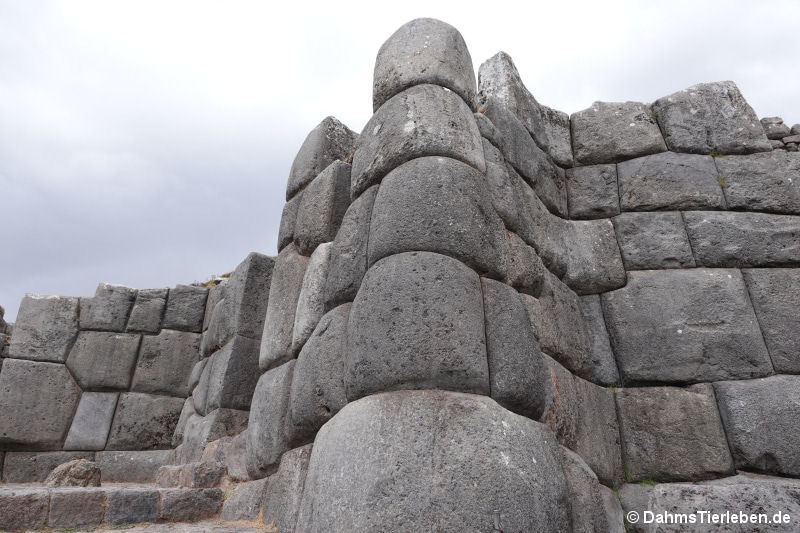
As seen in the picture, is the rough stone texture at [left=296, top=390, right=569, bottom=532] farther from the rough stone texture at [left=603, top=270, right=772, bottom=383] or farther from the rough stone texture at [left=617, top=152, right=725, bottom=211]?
the rough stone texture at [left=617, top=152, right=725, bottom=211]

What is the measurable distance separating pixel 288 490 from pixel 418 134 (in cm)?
221

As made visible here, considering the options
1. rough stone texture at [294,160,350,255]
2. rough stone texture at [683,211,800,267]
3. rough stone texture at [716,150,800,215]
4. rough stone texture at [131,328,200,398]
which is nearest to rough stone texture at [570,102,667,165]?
rough stone texture at [716,150,800,215]

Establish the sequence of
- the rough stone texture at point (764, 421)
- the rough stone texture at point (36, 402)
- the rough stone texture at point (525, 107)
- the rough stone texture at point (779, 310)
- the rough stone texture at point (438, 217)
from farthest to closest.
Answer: the rough stone texture at point (36, 402)
the rough stone texture at point (525, 107)
the rough stone texture at point (779, 310)
the rough stone texture at point (764, 421)
the rough stone texture at point (438, 217)

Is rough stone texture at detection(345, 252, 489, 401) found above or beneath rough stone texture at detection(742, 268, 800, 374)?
beneath

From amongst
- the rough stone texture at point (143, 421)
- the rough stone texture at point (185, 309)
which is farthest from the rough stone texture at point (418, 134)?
the rough stone texture at point (143, 421)

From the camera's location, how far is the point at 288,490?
329 cm

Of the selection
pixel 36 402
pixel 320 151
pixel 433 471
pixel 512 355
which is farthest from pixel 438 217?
pixel 36 402

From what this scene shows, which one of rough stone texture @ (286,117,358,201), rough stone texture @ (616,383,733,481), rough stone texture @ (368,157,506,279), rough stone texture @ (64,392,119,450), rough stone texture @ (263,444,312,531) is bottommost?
rough stone texture @ (263,444,312,531)

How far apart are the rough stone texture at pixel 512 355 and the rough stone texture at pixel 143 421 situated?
5.43 m

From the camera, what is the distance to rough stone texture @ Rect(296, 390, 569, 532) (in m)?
2.14

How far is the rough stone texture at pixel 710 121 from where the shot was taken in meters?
4.70

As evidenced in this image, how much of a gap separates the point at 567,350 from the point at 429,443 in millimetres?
1659

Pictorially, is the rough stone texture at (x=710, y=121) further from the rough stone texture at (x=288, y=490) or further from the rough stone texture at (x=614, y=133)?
the rough stone texture at (x=288, y=490)

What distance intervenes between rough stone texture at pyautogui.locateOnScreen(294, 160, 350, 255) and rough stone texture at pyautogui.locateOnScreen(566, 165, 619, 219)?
193cm
